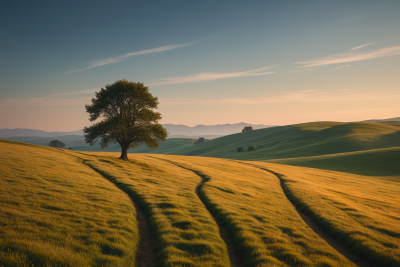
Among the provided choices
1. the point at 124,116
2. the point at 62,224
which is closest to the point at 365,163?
the point at 124,116

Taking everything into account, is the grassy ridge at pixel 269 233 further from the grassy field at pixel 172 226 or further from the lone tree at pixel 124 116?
the lone tree at pixel 124 116

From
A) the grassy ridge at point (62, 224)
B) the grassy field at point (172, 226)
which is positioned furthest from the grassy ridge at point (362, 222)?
the grassy ridge at point (62, 224)

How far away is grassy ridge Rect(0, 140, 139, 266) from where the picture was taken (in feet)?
26.6

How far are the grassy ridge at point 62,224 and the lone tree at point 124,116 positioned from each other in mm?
19455

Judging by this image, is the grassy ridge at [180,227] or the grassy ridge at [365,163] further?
the grassy ridge at [365,163]

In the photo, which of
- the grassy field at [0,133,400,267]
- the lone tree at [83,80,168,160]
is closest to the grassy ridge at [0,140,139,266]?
the grassy field at [0,133,400,267]

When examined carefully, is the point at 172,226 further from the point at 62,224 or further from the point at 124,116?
the point at 124,116

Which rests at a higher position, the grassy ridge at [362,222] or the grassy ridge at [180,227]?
the grassy ridge at [180,227]

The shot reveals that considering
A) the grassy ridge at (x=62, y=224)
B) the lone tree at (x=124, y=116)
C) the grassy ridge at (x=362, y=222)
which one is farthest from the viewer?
the lone tree at (x=124, y=116)

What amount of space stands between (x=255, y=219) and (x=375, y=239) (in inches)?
305

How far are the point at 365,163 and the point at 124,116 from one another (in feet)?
231

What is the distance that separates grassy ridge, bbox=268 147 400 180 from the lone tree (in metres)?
56.4

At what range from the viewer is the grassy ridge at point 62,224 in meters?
8.12

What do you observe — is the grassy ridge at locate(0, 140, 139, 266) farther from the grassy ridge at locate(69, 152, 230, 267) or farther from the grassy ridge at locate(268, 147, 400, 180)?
the grassy ridge at locate(268, 147, 400, 180)
